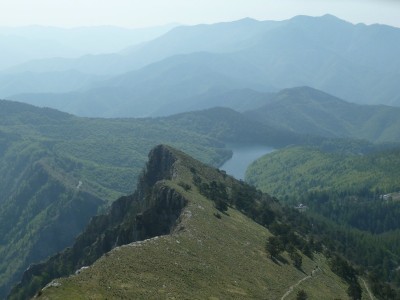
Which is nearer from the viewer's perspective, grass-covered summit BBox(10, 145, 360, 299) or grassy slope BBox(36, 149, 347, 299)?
grassy slope BBox(36, 149, 347, 299)

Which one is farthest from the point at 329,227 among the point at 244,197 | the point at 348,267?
the point at 348,267

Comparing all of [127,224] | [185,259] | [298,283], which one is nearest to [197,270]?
[185,259]

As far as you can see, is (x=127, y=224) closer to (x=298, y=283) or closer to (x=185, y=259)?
(x=185, y=259)

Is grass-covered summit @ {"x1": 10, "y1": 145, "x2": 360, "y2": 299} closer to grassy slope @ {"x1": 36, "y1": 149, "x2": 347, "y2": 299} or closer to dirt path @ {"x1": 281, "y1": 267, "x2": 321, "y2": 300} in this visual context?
grassy slope @ {"x1": 36, "y1": 149, "x2": 347, "y2": 299}

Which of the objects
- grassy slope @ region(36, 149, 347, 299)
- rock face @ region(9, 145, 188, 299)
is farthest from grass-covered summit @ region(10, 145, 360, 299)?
rock face @ region(9, 145, 188, 299)

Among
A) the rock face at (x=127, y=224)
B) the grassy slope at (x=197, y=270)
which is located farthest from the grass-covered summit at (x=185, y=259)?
the rock face at (x=127, y=224)

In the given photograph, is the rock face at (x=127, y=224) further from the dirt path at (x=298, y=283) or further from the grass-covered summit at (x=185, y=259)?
the dirt path at (x=298, y=283)
